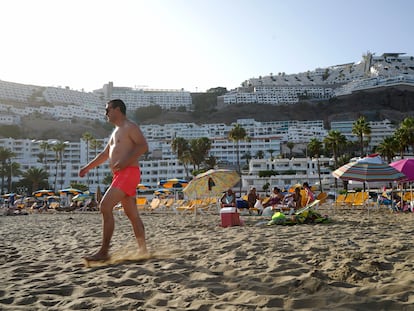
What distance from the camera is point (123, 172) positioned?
12.4 ft

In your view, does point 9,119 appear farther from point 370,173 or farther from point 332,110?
point 370,173

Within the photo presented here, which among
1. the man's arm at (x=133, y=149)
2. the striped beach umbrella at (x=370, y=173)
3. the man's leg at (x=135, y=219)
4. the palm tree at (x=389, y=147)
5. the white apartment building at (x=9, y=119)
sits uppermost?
the white apartment building at (x=9, y=119)

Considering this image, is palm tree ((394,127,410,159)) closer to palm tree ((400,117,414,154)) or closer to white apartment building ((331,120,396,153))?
palm tree ((400,117,414,154))

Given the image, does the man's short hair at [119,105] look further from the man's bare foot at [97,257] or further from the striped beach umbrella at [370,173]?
the striped beach umbrella at [370,173]

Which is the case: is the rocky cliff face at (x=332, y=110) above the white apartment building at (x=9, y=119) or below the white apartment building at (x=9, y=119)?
above

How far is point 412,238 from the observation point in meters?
4.25

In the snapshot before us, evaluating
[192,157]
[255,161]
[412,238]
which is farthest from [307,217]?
[255,161]

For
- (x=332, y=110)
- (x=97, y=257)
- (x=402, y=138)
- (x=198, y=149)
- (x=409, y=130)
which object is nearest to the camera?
(x=97, y=257)

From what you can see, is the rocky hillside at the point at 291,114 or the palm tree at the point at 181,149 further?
the rocky hillside at the point at 291,114

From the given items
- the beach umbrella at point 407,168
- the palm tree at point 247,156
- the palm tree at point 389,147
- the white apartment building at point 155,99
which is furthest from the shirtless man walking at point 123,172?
the white apartment building at point 155,99

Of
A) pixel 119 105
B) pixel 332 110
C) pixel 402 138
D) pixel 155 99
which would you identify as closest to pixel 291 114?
pixel 332 110

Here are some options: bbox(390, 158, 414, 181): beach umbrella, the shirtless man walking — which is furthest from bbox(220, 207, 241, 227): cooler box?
bbox(390, 158, 414, 181): beach umbrella

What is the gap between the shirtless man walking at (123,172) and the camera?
3650mm

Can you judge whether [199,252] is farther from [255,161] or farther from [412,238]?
[255,161]
